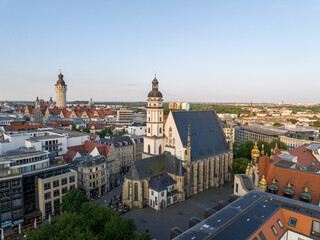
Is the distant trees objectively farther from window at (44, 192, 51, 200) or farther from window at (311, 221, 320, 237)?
window at (311, 221, 320, 237)

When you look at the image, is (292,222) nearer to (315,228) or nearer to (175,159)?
(315,228)

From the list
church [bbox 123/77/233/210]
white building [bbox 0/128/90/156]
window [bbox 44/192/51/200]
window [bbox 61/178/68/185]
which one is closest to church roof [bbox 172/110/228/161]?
church [bbox 123/77/233/210]

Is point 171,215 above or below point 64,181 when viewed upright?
below

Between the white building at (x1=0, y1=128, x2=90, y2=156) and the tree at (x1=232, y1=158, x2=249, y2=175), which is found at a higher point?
the white building at (x1=0, y1=128, x2=90, y2=156)

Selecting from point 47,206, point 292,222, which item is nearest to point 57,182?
point 47,206

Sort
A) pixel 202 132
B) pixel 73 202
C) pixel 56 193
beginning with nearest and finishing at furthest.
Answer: pixel 73 202 < pixel 56 193 < pixel 202 132

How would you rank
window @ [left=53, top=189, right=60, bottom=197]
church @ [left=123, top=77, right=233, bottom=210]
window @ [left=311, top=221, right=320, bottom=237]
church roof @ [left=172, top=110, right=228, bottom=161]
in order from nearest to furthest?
window @ [left=311, top=221, right=320, bottom=237] → window @ [left=53, top=189, right=60, bottom=197] → church @ [left=123, top=77, right=233, bottom=210] → church roof @ [left=172, top=110, right=228, bottom=161]

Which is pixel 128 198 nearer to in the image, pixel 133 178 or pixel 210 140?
pixel 133 178
